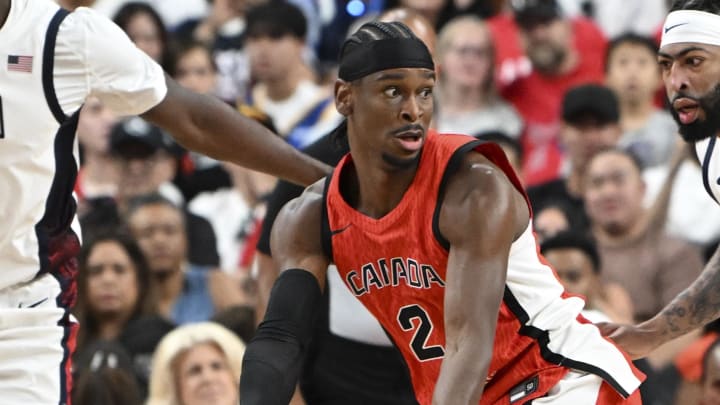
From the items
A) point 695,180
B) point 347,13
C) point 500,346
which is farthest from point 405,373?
point 347,13

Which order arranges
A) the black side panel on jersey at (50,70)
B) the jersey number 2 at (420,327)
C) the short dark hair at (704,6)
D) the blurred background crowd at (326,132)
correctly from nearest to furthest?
the black side panel on jersey at (50,70)
the jersey number 2 at (420,327)
the short dark hair at (704,6)
the blurred background crowd at (326,132)

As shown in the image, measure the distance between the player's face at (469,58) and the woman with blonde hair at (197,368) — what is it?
10.1 feet

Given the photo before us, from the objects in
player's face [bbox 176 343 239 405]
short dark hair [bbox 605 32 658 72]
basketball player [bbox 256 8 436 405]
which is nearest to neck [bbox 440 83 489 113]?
short dark hair [bbox 605 32 658 72]

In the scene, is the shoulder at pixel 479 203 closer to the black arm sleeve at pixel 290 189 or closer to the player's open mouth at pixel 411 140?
the player's open mouth at pixel 411 140

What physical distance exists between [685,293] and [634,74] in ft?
15.0

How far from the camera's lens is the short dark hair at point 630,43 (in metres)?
9.30

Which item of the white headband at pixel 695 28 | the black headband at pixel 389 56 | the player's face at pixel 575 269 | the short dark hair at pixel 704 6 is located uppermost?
the short dark hair at pixel 704 6

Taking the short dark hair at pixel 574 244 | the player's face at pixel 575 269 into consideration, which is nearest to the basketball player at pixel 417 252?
the player's face at pixel 575 269

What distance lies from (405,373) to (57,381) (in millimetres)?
1847

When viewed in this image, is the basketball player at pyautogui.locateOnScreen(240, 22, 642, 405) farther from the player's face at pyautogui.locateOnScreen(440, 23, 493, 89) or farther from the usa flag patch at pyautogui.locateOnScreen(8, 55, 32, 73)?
the player's face at pyautogui.locateOnScreen(440, 23, 493, 89)

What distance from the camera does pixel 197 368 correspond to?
7.15 metres

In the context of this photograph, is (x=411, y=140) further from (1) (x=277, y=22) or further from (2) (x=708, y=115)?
(1) (x=277, y=22)

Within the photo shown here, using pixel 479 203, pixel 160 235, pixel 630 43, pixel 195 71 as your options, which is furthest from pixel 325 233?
pixel 195 71

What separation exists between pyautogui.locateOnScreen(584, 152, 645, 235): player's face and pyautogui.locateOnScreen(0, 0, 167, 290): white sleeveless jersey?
4.39 metres
